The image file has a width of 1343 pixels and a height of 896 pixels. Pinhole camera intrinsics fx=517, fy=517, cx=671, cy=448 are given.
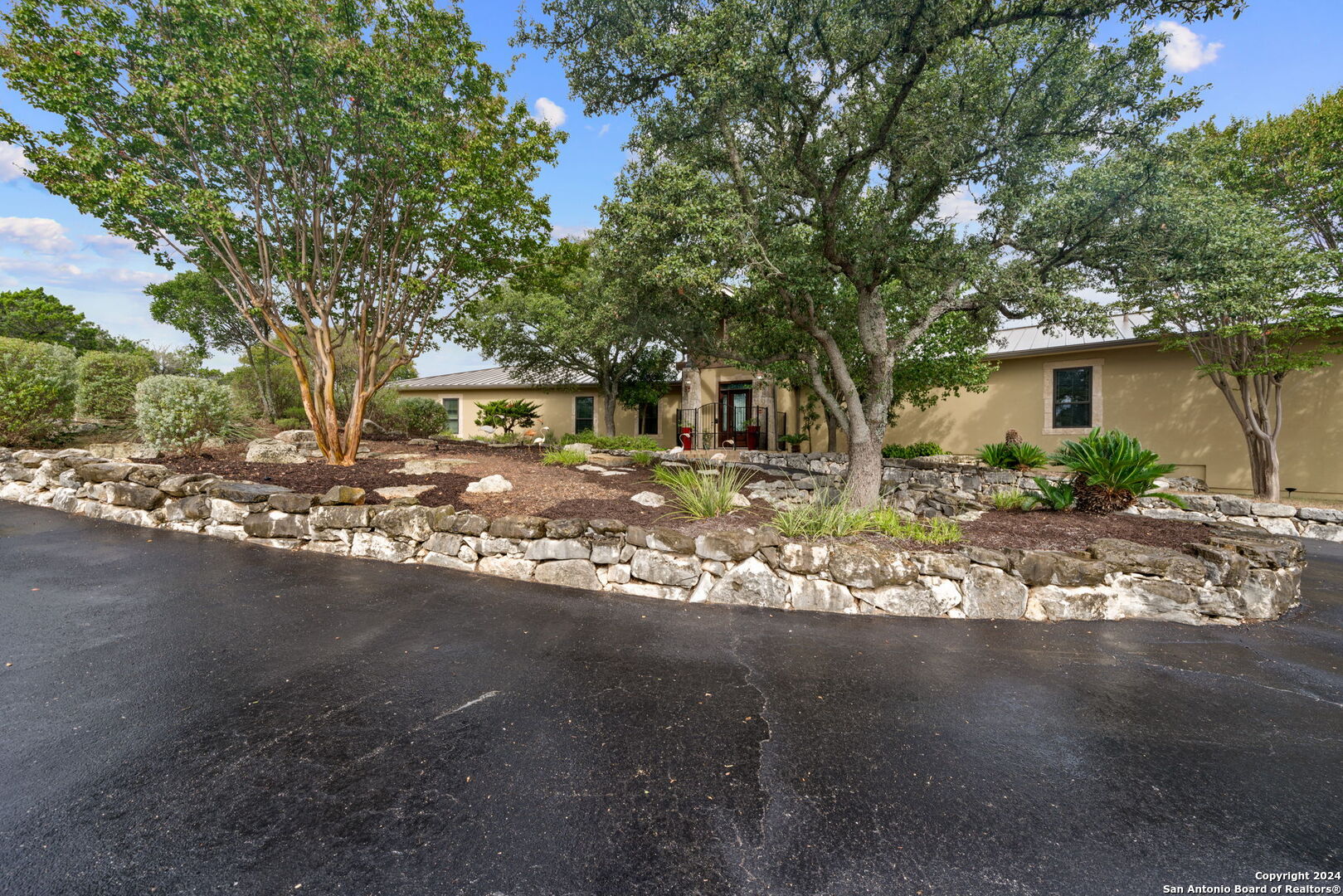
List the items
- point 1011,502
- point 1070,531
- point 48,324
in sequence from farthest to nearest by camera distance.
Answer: point 48,324 → point 1011,502 → point 1070,531

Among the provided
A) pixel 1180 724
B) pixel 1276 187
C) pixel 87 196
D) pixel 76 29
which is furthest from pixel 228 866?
pixel 1276 187

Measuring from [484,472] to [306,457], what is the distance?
3.15m

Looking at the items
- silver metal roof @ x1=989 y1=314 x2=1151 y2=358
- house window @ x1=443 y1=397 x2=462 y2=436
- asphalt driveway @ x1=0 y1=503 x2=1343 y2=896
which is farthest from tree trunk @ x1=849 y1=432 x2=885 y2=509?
house window @ x1=443 y1=397 x2=462 y2=436

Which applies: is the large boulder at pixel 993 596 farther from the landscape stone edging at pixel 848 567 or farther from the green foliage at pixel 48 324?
the green foliage at pixel 48 324

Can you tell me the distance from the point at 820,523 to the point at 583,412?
49.1 ft

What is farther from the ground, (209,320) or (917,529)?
(209,320)

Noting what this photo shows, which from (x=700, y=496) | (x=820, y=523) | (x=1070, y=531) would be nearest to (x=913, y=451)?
(x=1070, y=531)

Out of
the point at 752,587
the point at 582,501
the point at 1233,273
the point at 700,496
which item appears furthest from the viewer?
the point at 582,501

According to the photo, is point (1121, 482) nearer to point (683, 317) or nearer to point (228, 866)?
point (683, 317)

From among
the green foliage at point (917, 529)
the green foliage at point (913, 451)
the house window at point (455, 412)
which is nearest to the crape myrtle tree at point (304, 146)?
the green foliage at point (917, 529)

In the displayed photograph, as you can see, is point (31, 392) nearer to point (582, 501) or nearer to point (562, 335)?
point (562, 335)

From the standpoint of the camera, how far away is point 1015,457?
34.9 ft

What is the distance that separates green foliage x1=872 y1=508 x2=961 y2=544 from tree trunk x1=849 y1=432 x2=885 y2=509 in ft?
2.36

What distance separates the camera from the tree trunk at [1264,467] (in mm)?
9242
